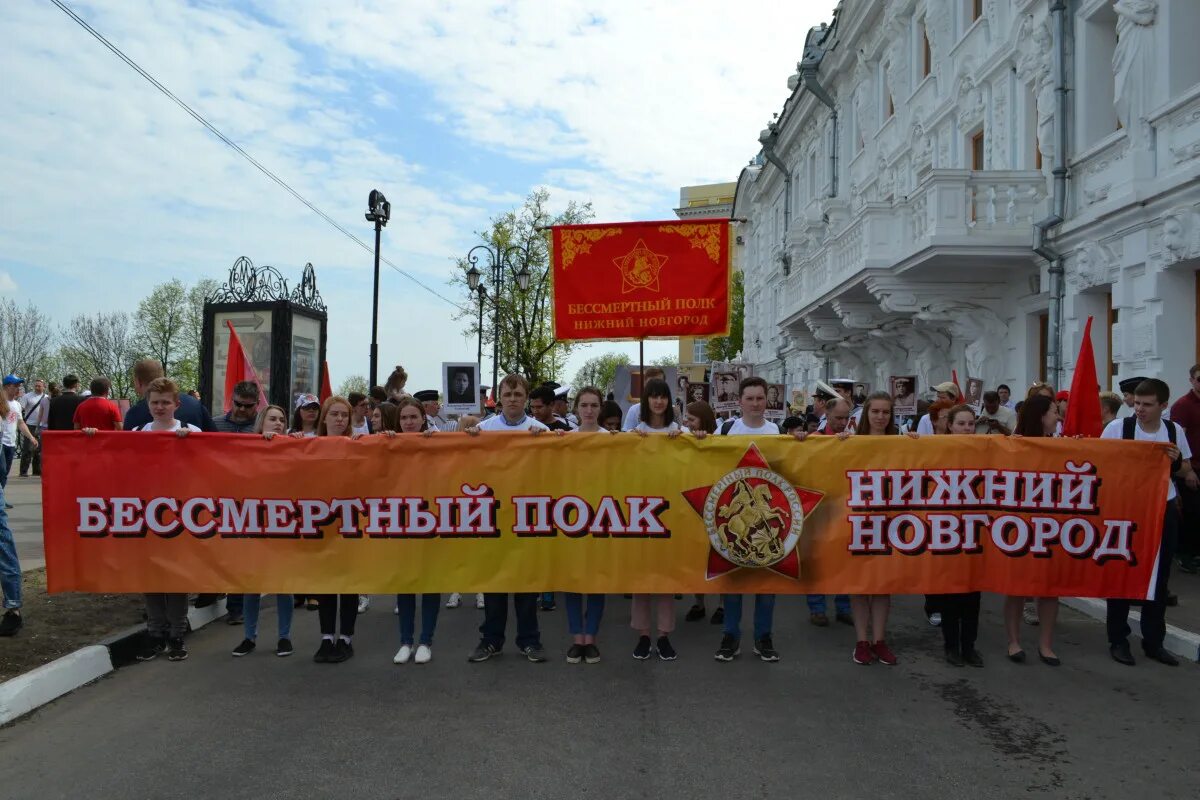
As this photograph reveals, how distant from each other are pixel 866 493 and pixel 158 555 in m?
4.76

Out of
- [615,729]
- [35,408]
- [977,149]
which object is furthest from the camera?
[977,149]

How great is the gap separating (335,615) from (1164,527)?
570cm

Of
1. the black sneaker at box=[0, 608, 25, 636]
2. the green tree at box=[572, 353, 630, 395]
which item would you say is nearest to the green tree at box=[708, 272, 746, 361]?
the green tree at box=[572, 353, 630, 395]

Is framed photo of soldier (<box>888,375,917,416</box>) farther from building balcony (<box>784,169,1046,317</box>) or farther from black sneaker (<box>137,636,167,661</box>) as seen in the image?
black sneaker (<box>137,636,167,661</box>)

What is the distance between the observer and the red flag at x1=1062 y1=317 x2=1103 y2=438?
794 cm

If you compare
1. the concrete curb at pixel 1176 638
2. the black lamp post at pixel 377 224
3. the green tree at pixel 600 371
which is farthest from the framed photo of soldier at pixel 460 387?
the green tree at pixel 600 371

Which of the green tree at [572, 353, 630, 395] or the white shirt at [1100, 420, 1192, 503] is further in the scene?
the green tree at [572, 353, 630, 395]

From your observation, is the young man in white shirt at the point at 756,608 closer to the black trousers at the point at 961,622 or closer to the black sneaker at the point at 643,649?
the black sneaker at the point at 643,649

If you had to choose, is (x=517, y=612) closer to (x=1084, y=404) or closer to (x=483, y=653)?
(x=483, y=653)

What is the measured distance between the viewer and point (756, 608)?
6.34 meters

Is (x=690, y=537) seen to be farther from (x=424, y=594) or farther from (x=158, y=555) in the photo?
(x=158, y=555)

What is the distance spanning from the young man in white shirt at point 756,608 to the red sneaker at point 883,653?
660mm

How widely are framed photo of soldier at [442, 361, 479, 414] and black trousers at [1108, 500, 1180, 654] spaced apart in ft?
33.5

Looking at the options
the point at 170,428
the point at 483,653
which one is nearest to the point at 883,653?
the point at 483,653
